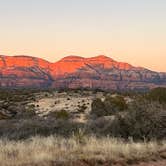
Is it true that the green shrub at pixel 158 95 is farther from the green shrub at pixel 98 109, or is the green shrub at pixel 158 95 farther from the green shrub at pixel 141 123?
the green shrub at pixel 141 123

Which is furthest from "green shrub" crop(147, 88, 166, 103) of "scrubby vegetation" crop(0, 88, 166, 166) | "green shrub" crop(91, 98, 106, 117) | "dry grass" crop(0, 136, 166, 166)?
"dry grass" crop(0, 136, 166, 166)

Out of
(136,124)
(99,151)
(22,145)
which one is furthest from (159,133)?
(22,145)

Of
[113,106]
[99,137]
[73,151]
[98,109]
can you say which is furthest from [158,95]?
[73,151]

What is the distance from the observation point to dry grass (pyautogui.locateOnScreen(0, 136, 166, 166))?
490 inches

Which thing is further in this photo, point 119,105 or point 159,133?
point 119,105

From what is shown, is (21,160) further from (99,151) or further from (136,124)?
(136,124)

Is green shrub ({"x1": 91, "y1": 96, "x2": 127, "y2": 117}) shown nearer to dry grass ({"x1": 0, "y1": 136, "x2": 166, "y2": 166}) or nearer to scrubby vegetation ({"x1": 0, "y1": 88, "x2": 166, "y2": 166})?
scrubby vegetation ({"x1": 0, "y1": 88, "x2": 166, "y2": 166})

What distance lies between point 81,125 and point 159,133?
4.50 metres

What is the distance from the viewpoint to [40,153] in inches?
514

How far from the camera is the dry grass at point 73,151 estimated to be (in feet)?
40.8

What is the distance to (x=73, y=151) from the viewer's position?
46.2 ft

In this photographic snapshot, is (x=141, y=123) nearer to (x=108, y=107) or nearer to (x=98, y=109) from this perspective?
(x=108, y=107)

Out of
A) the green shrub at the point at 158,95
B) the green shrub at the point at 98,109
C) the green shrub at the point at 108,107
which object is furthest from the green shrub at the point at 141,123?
the green shrub at the point at 98,109

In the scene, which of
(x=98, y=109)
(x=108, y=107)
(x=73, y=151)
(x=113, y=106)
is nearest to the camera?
(x=73, y=151)
